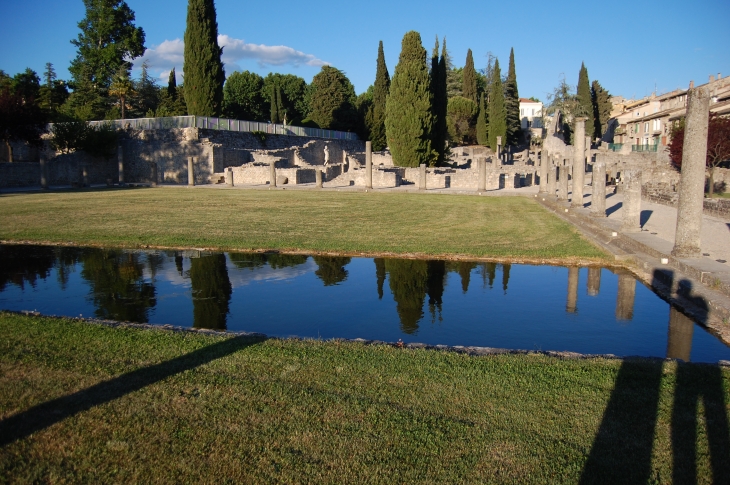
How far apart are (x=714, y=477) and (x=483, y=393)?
1.64m

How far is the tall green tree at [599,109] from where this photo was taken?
6138 cm

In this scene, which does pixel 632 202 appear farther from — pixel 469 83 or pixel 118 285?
pixel 469 83

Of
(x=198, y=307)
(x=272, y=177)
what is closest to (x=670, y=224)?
(x=198, y=307)

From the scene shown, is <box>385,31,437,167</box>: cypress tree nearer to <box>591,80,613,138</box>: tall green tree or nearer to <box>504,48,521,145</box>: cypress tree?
<box>504,48,521,145</box>: cypress tree

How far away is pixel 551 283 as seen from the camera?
33.4 ft

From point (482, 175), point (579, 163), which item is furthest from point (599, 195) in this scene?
point (482, 175)

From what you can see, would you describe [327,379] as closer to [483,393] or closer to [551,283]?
[483,393]

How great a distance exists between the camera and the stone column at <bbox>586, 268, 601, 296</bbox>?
9.61 m

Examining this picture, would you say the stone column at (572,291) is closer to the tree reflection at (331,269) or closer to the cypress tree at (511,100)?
the tree reflection at (331,269)

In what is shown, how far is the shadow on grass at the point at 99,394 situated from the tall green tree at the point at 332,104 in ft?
182

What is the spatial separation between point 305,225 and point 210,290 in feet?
23.7

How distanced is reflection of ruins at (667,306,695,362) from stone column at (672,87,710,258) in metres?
2.54

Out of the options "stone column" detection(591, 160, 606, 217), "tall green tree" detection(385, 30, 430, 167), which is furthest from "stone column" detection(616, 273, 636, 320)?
"tall green tree" detection(385, 30, 430, 167)

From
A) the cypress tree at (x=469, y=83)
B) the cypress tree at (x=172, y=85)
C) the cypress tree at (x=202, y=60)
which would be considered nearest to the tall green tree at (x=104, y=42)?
the cypress tree at (x=172, y=85)
